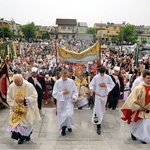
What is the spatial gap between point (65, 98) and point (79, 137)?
1.00 metres

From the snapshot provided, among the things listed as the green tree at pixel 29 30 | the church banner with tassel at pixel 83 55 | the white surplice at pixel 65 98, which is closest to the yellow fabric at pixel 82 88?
the church banner with tassel at pixel 83 55

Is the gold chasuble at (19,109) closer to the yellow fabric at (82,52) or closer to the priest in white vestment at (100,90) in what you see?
the priest in white vestment at (100,90)

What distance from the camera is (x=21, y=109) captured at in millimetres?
5352

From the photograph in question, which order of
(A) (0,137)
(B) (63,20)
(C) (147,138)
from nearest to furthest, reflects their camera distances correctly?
1. (C) (147,138)
2. (A) (0,137)
3. (B) (63,20)

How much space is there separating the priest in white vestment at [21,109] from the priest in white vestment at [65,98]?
0.77 metres

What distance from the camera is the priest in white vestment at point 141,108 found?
5.27 meters

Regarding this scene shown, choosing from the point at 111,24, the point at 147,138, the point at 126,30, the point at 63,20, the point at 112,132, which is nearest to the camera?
the point at 147,138

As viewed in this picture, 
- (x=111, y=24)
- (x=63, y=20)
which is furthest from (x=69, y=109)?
(x=111, y=24)

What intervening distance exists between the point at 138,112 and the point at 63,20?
9511 centimetres

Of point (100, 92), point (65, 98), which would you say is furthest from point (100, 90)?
point (65, 98)

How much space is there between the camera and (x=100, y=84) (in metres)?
6.35

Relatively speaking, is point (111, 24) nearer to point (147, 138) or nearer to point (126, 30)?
point (126, 30)

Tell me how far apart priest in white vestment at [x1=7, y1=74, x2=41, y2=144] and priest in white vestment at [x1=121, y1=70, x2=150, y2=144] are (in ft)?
7.08

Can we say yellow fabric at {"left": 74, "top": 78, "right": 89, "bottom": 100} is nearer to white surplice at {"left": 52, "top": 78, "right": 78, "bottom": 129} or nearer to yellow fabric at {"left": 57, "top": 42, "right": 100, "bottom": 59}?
yellow fabric at {"left": 57, "top": 42, "right": 100, "bottom": 59}
